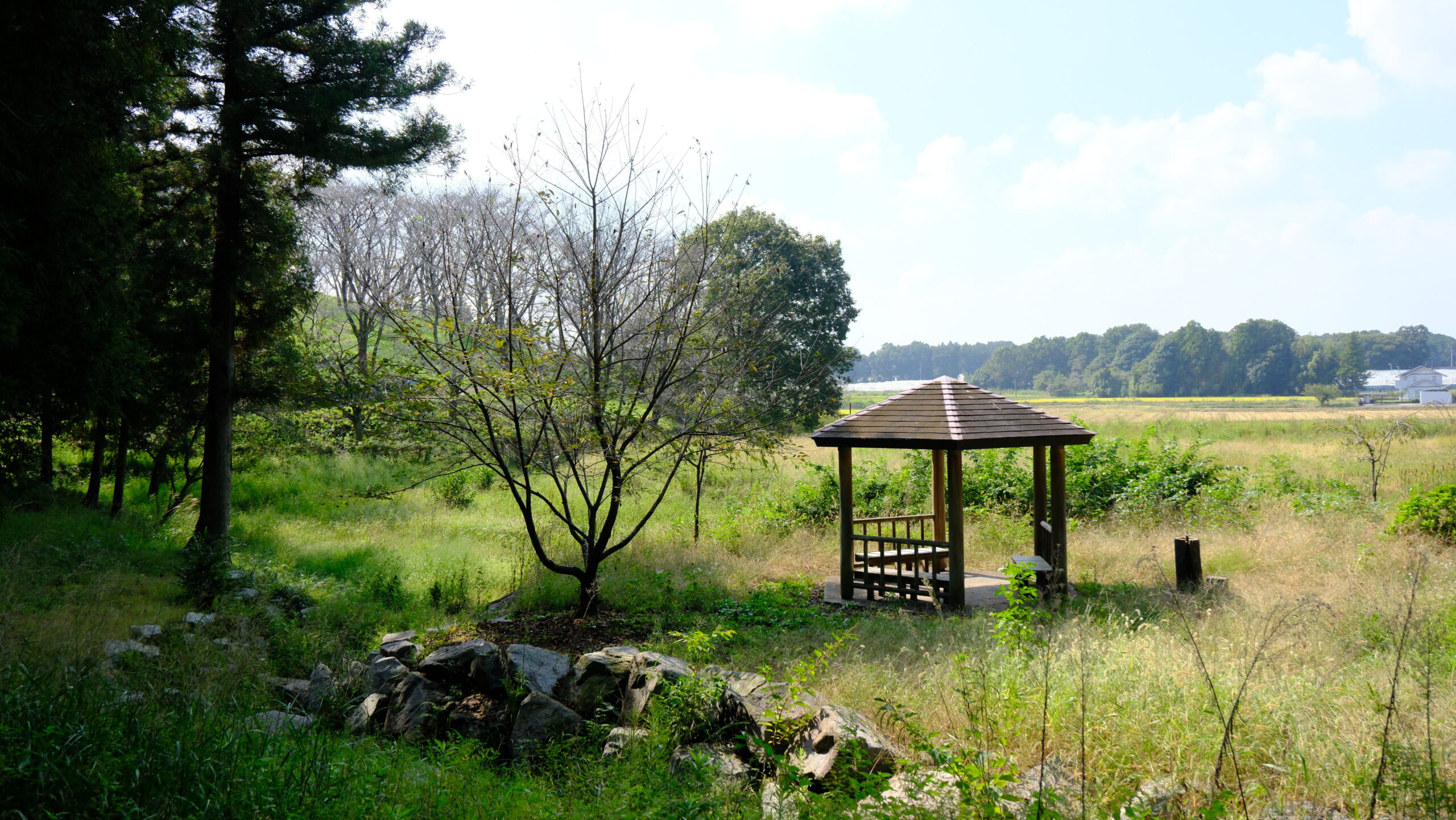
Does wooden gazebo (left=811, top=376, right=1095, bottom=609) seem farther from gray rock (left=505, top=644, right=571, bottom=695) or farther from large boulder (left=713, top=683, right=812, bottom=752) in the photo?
gray rock (left=505, top=644, right=571, bottom=695)

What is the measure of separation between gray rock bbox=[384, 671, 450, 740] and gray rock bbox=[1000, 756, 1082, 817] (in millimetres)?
3949

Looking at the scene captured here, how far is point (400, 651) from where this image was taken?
249 inches

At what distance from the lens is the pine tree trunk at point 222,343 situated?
10609 millimetres

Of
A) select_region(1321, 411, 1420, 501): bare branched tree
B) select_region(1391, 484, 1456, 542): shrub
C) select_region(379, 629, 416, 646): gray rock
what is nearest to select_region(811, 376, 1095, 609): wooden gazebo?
select_region(1391, 484, 1456, 542): shrub

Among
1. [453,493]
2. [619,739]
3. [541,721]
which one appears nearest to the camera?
[619,739]

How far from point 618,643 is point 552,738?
1.66 meters

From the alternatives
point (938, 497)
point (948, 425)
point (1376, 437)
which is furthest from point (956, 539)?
point (1376, 437)

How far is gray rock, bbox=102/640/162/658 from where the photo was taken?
215 inches

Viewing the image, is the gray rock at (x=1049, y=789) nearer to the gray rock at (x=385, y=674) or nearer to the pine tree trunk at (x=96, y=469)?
the gray rock at (x=385, y=674)

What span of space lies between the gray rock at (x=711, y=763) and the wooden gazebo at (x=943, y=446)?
4025mm

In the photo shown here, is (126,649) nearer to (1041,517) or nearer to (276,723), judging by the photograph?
(276,723)

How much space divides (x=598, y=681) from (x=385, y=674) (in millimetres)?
1825

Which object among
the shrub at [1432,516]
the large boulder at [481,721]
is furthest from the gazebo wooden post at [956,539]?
the shrub at [1432,516]

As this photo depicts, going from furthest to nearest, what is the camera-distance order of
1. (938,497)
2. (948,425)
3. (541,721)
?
(938,497) → (948,425) → (541,721)
